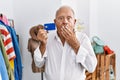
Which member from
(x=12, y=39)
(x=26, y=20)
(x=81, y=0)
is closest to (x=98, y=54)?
(x=81, y=0)

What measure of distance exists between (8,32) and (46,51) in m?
0.45

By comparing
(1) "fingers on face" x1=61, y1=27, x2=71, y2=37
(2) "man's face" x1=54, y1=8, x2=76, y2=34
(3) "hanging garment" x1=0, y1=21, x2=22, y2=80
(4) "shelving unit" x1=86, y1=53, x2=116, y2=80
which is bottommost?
(4) "shelving unit" x1=86, y1=53, x2=116, y2=80

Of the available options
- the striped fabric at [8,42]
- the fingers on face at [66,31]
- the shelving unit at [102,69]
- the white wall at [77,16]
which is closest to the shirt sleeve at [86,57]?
the fingers on face at [66,31]

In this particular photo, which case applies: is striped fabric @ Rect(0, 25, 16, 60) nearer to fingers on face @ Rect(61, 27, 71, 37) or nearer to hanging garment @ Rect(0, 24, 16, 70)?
hanging garment @ Rect(0, 24, 16, 70)

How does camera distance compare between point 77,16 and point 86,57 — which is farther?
point 77,16

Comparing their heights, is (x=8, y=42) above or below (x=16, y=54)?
above

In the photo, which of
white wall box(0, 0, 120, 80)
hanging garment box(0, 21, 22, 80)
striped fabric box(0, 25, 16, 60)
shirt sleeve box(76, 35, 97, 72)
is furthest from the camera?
white wall box(0, 0, 120, 80)

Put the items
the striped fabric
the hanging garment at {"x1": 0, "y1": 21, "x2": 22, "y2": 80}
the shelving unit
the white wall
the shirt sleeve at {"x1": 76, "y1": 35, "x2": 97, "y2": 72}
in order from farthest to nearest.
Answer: the shelving unit < the white wall < the hanging garment at {"x1": 0, "y1": 21, "x2": 22, "y2": 80} < the striped fabric < the shirt sleeve at {"x1": 76, "y1": 35, "x2": 97, "y2": 72}

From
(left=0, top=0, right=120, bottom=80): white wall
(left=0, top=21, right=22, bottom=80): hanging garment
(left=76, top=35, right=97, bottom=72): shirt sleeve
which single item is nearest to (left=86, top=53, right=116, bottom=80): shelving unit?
(left=0, top=0, right=120, bottom=80): white wall

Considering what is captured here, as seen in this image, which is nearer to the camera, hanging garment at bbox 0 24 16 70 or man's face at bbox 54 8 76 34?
man's face at bbox 54 8 76 34

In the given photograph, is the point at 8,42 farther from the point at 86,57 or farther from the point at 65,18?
the point at 86,57

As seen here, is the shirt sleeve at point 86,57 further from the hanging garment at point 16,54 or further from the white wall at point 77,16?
the white wall at point 77,16

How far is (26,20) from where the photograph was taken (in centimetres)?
219

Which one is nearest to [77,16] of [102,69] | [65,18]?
[102,69]
